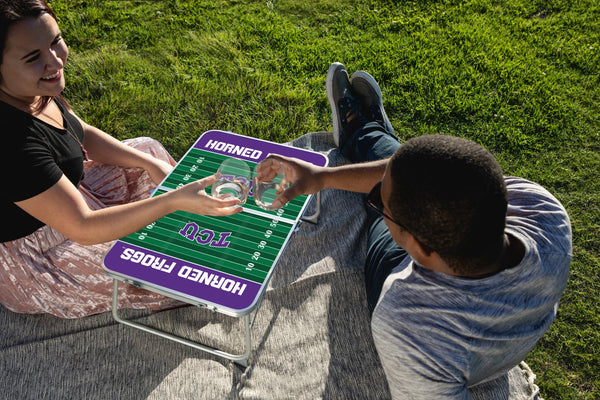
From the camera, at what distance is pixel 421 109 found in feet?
16.5

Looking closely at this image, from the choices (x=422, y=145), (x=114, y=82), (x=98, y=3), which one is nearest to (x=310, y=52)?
(x=114, y=82)

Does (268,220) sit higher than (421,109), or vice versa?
(268,220)

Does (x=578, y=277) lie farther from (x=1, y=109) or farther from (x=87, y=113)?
(x=87, y=113)

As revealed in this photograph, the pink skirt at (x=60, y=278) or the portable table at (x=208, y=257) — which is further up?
the portable table at (x=208, y=257)

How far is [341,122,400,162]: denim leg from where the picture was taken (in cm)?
374

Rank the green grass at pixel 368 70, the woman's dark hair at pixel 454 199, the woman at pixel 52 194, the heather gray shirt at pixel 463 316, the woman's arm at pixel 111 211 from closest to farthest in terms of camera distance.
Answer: the woman's dark hair at pixel 454 199
the heather gray shirt at pixel 463 316
the woman at pixel 52 194
the woman's arm at pixel 111 211
the green grass at pixel 368 70

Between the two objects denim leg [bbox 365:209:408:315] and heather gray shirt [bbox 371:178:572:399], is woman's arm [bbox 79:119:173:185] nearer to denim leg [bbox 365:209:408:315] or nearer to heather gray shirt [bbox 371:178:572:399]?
denim leg [bbox 365:209:408:315]

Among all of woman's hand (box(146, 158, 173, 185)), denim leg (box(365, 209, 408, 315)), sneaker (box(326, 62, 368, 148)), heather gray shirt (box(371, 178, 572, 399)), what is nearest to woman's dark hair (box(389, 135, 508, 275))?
heather gray shirt (box(371, 178, 572, 399))

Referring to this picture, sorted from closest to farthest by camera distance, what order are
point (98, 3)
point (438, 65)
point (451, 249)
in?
1. point (451, 249)
2. point (438, 65)
3. point (98, 3)

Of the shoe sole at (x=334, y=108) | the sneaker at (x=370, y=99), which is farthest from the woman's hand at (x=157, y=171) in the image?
the sneaker at (x=370, y=99)

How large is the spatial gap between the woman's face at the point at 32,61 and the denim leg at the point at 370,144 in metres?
2.15

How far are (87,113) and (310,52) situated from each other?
7.99 feet

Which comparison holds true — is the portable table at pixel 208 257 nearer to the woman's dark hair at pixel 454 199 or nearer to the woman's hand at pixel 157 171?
the woman's hand at pixel 157 171

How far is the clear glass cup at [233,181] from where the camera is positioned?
9.80 ft
